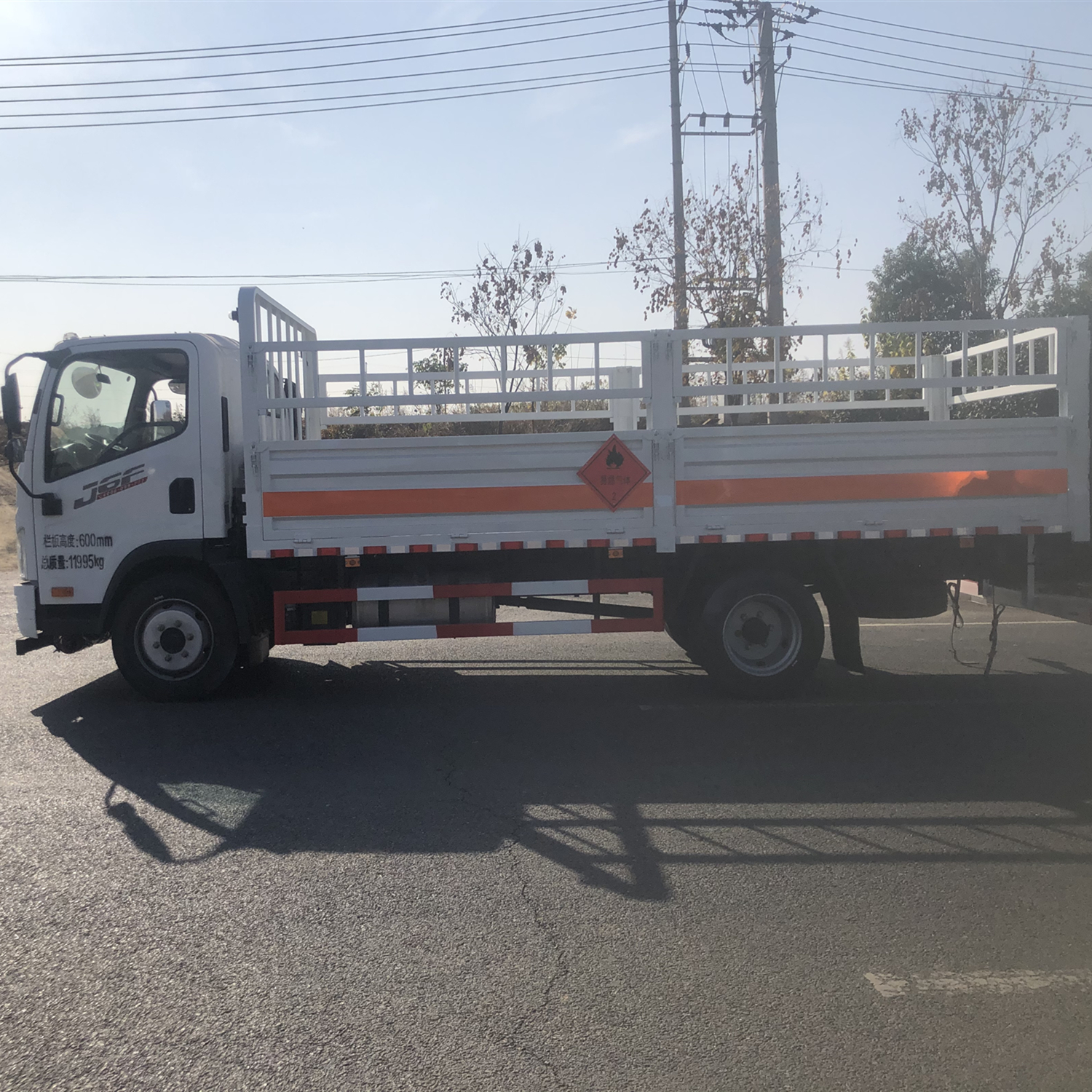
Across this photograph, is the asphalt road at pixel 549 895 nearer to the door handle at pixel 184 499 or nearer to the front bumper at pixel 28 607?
the front bumper at pixel 28 607

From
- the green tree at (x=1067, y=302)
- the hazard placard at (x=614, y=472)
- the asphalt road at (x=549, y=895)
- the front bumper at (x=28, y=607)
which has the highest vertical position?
the green tree at (x=1067, y=302)

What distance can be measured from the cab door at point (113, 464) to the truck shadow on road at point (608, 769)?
1.15 meters

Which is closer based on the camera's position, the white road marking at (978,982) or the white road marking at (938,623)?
the white road marking at (978,982)

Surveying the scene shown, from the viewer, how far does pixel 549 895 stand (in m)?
4.19

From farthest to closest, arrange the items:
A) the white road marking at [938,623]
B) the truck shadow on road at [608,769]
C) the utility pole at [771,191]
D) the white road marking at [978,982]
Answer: the utility pole at [771,191], the white road marking at [938,623], the truck shadow on road at [608,769], the white road marking at [978,982]

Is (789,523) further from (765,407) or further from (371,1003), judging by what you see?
(371,1003)

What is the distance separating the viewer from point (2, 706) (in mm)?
7645

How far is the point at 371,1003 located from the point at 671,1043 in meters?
0.98

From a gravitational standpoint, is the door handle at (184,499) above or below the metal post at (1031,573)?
above

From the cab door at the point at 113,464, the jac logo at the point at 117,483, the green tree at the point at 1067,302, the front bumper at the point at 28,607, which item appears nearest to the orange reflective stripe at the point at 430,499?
the cab door at the point at 113,464

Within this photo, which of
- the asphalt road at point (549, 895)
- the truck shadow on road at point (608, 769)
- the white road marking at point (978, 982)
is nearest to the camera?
the asphalt road at point (549, 895)

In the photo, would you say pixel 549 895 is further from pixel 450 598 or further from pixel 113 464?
pixel 113 464

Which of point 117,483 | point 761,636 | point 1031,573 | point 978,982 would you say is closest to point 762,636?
point 761,636

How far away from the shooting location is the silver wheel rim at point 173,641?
7.72 metres
